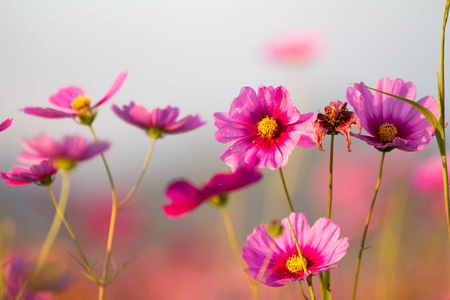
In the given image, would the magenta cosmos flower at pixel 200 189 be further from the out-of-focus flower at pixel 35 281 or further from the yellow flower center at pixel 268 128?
the out-of-focus flower at pixel 35 281

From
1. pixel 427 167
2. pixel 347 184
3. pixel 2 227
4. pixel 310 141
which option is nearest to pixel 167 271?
pixel 347 184

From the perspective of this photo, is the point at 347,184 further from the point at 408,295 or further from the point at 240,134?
the point at 240,134

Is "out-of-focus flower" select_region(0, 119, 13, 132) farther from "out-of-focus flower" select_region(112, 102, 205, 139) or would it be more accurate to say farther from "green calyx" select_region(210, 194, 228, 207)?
"green calyx" select_region(210, 194, 228, 207)

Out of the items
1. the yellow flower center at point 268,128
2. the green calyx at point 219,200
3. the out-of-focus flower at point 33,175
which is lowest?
the out-of-focus flower at point 33,175

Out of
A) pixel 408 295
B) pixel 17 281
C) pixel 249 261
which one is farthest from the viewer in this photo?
pixel 408 295

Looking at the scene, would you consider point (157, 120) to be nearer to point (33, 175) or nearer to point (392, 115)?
point (33, 175)

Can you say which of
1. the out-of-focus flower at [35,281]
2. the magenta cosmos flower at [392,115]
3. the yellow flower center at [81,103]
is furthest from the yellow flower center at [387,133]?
the out-of-focus flower at [35,281]
